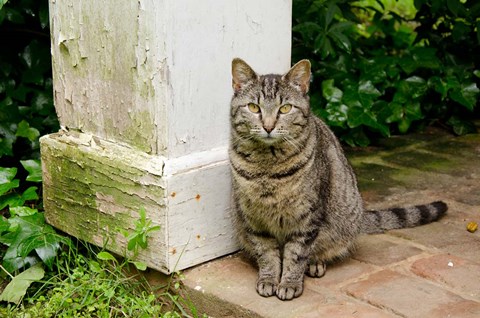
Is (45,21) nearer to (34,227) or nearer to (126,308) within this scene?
(34,227)

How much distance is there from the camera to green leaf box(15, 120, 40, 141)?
4.03 meters

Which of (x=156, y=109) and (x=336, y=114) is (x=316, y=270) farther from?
(x=336, y=114)

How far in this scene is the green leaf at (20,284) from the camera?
3.35 m

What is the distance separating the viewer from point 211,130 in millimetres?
3213

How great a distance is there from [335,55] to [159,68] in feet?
6.25

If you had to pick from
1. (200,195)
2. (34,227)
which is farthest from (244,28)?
(34,227)

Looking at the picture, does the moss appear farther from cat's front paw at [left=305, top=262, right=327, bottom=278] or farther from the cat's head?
cat's front paw at [left=305, top=262, right=327, bottom=278]

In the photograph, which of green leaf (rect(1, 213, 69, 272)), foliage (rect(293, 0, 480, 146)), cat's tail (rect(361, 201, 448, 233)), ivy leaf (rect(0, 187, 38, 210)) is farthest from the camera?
foliage (rect(293, 0, 480, 146))

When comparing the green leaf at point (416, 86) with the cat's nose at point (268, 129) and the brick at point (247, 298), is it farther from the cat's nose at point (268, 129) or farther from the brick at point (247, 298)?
the cat's nose at point (268, 129)

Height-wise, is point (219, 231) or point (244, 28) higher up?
point (244, 28)

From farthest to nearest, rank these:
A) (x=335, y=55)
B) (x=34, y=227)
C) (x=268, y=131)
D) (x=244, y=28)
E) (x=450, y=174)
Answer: (x=335, y=55) < (x=450, y=174) < (x=34, y=227) < (x=244, y=28) < (x=268, y=131)

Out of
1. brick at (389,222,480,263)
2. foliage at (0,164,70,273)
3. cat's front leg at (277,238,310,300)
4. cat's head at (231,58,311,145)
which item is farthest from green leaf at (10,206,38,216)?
brick at (389,222,480,263)

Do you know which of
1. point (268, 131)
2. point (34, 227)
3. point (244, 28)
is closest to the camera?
point (268, 131)

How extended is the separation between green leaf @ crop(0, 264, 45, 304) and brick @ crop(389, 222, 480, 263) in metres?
1.64
